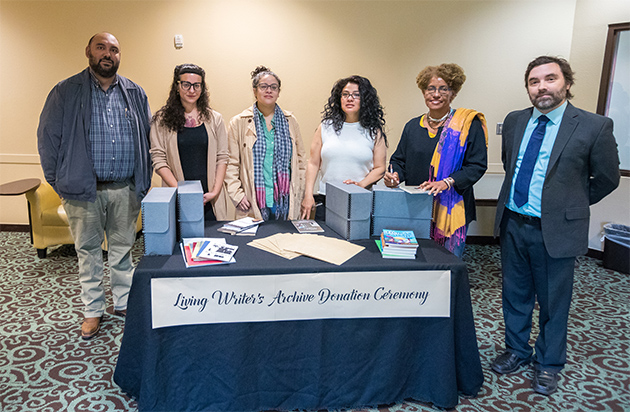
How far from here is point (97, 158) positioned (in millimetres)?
2457

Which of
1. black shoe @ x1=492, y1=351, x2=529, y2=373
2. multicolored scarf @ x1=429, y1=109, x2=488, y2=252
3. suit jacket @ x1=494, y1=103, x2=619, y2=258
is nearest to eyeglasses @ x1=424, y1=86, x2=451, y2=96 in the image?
multicolored scarf @ x1=429, y1=109, x2=488, y2=252

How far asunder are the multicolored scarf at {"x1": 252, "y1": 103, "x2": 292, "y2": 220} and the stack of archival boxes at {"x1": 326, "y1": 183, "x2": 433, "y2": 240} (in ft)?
2.31

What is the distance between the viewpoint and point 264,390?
1.83 metres

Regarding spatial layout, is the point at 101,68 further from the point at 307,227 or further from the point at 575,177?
the point at 575,177

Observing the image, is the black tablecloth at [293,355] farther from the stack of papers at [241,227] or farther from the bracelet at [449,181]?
the bracelet at [449,181]

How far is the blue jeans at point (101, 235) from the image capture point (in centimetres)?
254

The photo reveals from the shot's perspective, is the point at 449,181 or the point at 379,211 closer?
the point at 379,211

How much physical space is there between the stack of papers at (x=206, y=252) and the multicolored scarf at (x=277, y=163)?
83 cm

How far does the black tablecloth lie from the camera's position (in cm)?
173

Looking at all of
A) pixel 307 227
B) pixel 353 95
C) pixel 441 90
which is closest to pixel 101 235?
pixel 307 227

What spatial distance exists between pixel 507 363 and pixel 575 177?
101 cm

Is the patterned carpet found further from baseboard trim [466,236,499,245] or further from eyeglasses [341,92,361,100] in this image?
eyeglasses [341,92,361,100]

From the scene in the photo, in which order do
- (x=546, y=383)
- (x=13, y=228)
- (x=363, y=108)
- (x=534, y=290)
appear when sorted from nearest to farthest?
(x=546, y=383), (x=534, y=290), (x=363, y=108), (x=13, y=228)

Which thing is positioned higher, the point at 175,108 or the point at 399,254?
the point at 175,108
